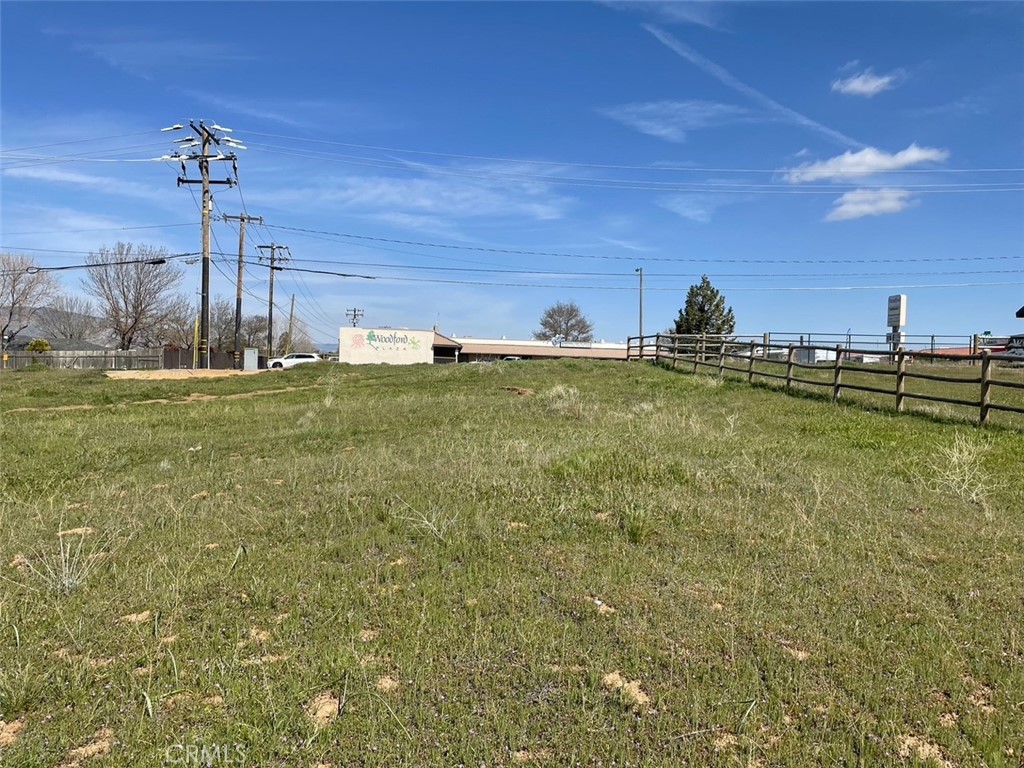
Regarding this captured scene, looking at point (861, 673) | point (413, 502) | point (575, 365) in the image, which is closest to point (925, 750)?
point (861, 673)

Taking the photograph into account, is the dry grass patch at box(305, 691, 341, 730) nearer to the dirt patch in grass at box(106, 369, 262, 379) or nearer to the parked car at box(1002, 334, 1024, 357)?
the dirt patch in grass at box(106, 369, 262, 379)

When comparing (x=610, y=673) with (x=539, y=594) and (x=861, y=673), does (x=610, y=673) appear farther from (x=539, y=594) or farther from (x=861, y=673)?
(x=861, y=673)

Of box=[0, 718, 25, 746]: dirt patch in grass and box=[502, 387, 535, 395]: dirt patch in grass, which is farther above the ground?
box=[502, 387, 535, 395]: dirt patch in grass

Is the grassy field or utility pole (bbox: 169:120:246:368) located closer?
the grassy field

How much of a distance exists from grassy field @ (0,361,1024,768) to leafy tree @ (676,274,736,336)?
157ft

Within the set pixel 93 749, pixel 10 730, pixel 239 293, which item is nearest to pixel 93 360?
pixel 239 293

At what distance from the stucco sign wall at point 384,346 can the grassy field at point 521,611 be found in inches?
1497

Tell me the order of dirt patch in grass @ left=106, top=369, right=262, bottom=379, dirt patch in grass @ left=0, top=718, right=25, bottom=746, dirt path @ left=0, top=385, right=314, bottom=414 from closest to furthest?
dirt patch in grass @ left=0, top=718, right=25, bottom=746
dirt path @ left=0, top=385, right=314, bottom=414
dirt patch in grass @ left=106, top=369, right=262, bottom=379

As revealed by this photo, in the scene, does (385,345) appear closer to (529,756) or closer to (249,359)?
(249,359)

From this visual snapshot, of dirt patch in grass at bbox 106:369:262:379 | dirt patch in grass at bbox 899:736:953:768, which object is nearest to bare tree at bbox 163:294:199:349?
dirt patch in grass at bbox 106:369:262:379

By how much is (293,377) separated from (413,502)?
797 inches

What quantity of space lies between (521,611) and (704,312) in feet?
177

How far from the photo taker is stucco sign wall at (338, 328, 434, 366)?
145 feet

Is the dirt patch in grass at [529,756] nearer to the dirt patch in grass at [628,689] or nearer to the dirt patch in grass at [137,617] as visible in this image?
the dirt patch in grass at [628,689]
